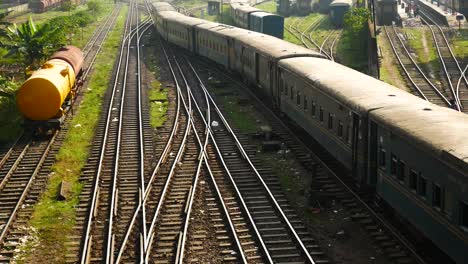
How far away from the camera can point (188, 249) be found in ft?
55.7

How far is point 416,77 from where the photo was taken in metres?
40.7

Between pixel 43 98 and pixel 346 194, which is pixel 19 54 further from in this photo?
pixel 346 194

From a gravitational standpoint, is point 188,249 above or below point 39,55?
below

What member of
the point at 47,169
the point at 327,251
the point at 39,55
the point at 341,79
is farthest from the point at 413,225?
the point at 39,55

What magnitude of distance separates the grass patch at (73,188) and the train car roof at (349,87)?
28.8 ft

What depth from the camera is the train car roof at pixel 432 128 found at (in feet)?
42.0

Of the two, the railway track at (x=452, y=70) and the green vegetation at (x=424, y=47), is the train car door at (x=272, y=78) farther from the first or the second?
the green vegetation at (x=424, y=47)

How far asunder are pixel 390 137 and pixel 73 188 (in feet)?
36.9

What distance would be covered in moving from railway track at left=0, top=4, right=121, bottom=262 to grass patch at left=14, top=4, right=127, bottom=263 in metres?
0.32

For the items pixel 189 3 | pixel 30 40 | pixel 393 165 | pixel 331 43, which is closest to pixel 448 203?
pixel 393 165

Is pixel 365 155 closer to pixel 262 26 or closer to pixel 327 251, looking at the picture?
pixel 327 251

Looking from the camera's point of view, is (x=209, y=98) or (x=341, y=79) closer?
(x=341, y=79)

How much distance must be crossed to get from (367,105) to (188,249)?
614 cm

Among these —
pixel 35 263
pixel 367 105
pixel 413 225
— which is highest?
pixel 367 105
